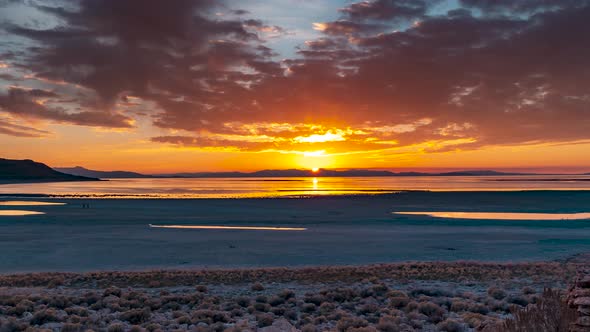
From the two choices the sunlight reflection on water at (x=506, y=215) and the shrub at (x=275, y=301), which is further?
the sunlight reflection on water at (x=506, y=215)

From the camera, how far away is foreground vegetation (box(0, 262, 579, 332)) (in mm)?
12305

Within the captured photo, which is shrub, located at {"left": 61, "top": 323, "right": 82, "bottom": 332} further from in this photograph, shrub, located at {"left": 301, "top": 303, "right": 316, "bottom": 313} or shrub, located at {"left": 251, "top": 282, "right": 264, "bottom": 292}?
shrub, located at {"left": 251, "top": 282, "right": 264, "bottom": 292}

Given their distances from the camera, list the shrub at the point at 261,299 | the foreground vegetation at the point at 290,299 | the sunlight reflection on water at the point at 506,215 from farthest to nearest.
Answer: the sunlight reflection on water at the point at 506,215 → the shrub at the point at 261,299 → the foreground vegetation at the point at 290,299

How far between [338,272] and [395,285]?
3.25 meters

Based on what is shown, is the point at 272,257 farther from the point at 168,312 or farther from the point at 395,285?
the point at 168,312

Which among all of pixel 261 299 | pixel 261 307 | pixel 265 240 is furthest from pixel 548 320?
pixel 265 240

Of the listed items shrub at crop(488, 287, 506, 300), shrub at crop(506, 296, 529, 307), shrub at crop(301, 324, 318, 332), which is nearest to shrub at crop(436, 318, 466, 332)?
shrub at crop(301, 324, 318, 332)

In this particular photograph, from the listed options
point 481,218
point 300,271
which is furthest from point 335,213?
point 300,271

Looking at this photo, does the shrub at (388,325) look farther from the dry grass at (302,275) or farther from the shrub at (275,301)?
the dry grass at (302,275)

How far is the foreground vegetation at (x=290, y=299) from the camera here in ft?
40.4

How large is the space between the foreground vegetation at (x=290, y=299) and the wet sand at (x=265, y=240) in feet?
11.7

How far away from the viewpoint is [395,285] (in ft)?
57.4

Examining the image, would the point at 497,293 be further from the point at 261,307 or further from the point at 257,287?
the point at 257,287

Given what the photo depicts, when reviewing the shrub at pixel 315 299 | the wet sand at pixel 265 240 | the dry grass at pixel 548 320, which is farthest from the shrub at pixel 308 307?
the wet sand at pixel 265 240
